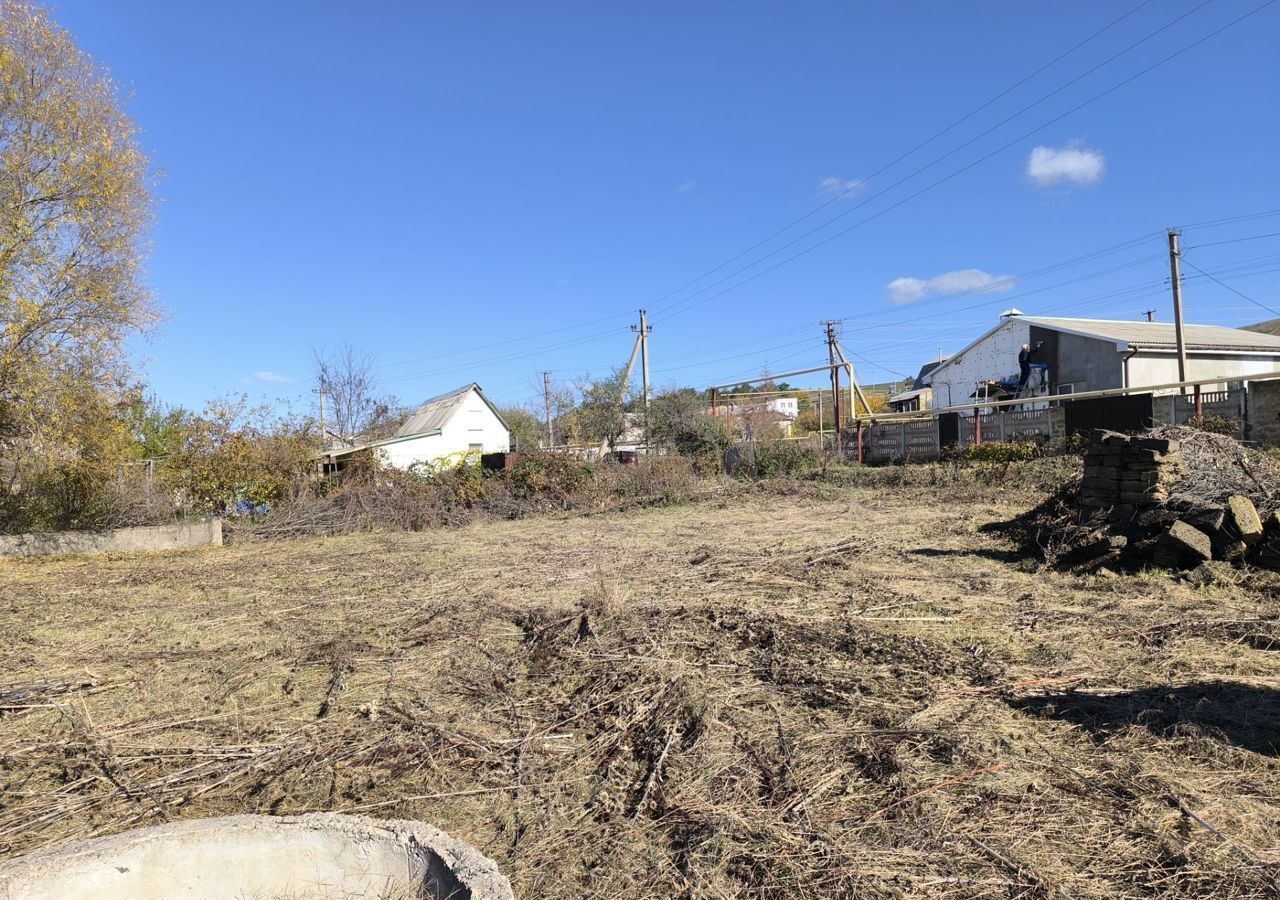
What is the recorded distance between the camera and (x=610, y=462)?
21797mm

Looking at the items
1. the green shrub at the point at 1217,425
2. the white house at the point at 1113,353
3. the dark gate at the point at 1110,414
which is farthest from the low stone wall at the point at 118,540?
the white house at the point at 1113,353

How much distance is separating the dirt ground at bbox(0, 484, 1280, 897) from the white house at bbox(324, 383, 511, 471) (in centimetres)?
2397

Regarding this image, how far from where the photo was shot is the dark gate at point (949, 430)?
22344mm

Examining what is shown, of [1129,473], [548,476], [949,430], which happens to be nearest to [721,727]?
[1129,473]

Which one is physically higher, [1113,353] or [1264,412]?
[1113,353]

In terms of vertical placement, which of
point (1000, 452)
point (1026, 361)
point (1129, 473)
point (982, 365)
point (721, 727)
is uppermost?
point (982, 365)

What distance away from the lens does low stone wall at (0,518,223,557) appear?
1375 cm

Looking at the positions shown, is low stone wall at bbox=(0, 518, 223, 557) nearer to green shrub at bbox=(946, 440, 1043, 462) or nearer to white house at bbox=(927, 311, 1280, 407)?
green shrub at bbox=(946, 440, 1043, 462)

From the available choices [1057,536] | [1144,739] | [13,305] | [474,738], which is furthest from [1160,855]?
[13,305]

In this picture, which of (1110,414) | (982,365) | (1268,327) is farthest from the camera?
(1268,327)

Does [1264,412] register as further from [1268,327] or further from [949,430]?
[1268,327]

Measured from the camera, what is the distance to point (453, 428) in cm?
3666

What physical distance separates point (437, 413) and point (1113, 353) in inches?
1208

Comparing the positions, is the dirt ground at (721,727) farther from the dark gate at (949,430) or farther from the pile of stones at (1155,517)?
the dark gate at (949,430)
